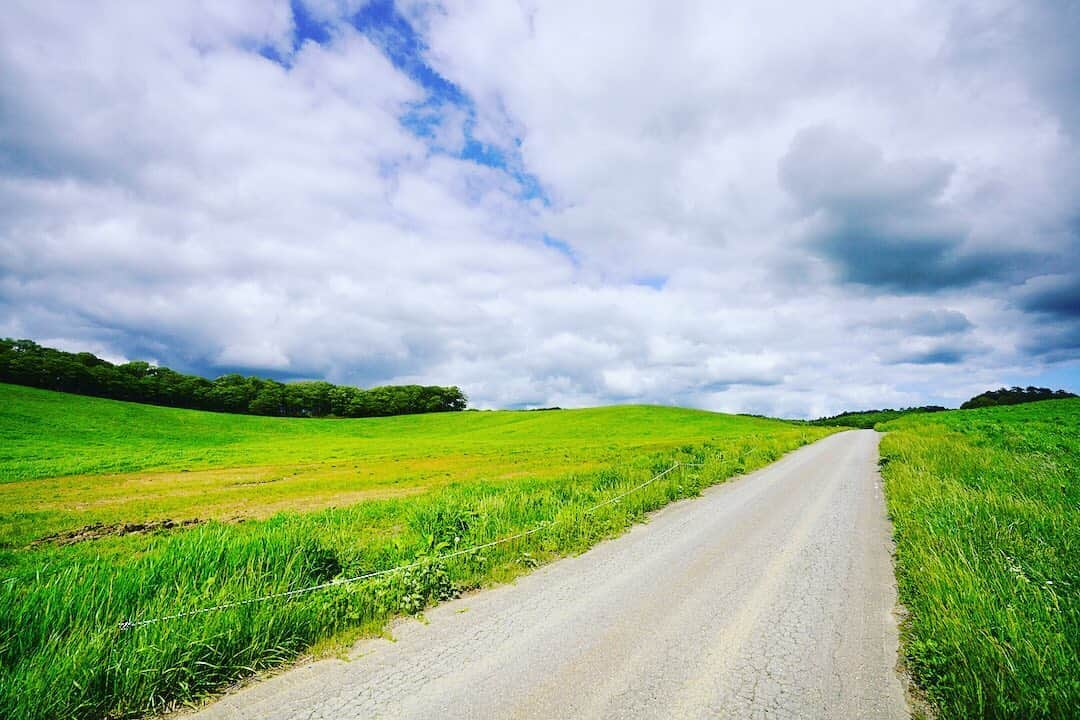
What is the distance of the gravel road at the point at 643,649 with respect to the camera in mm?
4621

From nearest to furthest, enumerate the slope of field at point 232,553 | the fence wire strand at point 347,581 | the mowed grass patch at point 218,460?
the slope of field at point 232,553, the fence wire strand at point 347,581, the mowed grass patch at point 218,460

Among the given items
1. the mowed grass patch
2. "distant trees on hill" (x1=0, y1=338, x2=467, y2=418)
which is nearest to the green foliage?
the mowed grass patch

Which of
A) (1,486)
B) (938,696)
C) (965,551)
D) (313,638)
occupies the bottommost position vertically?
(1,486)

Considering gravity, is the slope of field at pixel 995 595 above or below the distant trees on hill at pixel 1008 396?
below

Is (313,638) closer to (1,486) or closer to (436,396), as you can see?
(1,486)

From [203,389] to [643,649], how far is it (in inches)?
5324

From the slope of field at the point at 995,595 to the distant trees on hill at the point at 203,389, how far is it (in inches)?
4989

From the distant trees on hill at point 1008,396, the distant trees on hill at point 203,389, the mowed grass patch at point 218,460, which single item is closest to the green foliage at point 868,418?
the distant trees on hill at point 1008,396

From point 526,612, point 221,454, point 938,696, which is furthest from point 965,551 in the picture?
point 221,454

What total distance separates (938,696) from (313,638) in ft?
22.8

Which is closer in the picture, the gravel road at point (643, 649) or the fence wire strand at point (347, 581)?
the gravel road at point (643, 649)

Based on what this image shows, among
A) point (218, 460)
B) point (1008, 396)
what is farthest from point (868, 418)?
point (218, 460)

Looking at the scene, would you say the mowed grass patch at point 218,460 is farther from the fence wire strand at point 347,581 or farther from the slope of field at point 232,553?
the fence wire strand at point 347,581

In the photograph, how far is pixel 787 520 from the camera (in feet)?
40.5
